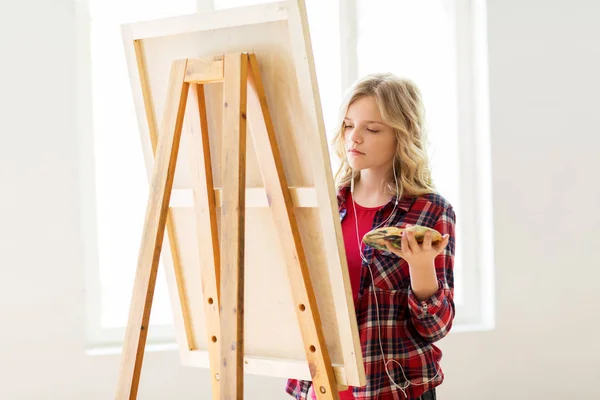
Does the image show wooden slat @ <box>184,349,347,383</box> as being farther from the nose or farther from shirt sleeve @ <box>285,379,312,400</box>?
the nose

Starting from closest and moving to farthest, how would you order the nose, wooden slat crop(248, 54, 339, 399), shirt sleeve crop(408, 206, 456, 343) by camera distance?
wooden slat crop(248, 54, 339, 399), shirt sleeve crop(408, 206, 456, 343), the nose

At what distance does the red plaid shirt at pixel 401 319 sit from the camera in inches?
79.0

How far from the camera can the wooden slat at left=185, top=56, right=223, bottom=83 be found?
1803 mm

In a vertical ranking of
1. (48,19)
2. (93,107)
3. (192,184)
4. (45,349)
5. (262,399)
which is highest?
(48,19)

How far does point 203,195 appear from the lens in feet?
6.30

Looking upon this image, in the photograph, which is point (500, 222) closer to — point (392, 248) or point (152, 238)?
point (392, 248)

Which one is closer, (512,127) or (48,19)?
(48,19)

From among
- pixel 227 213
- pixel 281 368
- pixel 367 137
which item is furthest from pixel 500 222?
pixel 227 213

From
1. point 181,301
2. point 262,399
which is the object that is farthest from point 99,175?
point 181,301

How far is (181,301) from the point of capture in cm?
210

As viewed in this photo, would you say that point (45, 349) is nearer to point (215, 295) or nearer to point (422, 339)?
point (215, 295)

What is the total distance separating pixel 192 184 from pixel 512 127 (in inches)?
82.0

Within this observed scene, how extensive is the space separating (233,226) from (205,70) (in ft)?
1.20

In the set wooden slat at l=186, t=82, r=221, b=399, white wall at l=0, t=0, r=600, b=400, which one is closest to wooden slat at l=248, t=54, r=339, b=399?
wooden slat at l=186, t=82, r=221, b=399
